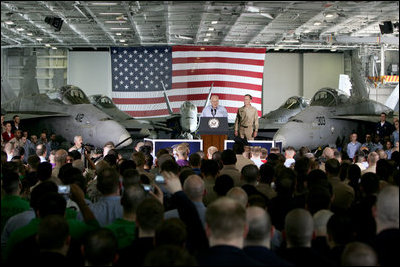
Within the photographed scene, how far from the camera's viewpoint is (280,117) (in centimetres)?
2762

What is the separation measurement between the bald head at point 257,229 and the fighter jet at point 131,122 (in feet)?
74.4

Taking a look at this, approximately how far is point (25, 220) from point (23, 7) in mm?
17047

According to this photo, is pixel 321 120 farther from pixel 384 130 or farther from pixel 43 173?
pixel 43 173

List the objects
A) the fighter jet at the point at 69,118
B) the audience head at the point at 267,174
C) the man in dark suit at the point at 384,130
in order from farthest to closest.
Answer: the fighter jet at the point at 69,118, the man in dark suit at the point at 384,130, the audience head at the point at 267,174

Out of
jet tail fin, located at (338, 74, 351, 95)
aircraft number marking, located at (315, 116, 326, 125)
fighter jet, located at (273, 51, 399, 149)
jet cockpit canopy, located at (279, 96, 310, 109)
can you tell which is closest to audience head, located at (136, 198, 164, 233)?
fighter jet, located at (273, 51, 399, 149)

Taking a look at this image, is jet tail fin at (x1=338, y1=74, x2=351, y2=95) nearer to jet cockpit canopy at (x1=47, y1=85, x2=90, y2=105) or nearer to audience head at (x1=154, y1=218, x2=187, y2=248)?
jet cockpit canopy at (x1=47, y1=85, x2=90, y2=105)

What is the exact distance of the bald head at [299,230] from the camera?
12.2ft

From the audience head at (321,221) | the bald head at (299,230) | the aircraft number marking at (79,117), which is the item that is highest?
the aircraft number marking at (79,117)

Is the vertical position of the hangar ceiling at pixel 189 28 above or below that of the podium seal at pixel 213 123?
above

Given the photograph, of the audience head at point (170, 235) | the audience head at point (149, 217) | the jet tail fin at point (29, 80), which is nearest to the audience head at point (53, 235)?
the audience head at point (149, 217)

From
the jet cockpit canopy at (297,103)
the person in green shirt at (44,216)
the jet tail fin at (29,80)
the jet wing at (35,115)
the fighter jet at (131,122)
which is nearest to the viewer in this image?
the person in green shirt at (44,216)

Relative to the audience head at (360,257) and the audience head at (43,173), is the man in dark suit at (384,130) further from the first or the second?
the audience head at (360,257)

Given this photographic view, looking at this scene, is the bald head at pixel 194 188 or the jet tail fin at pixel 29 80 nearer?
the bald head at pixel 194 188

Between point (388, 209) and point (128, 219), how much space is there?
2.05 metres
